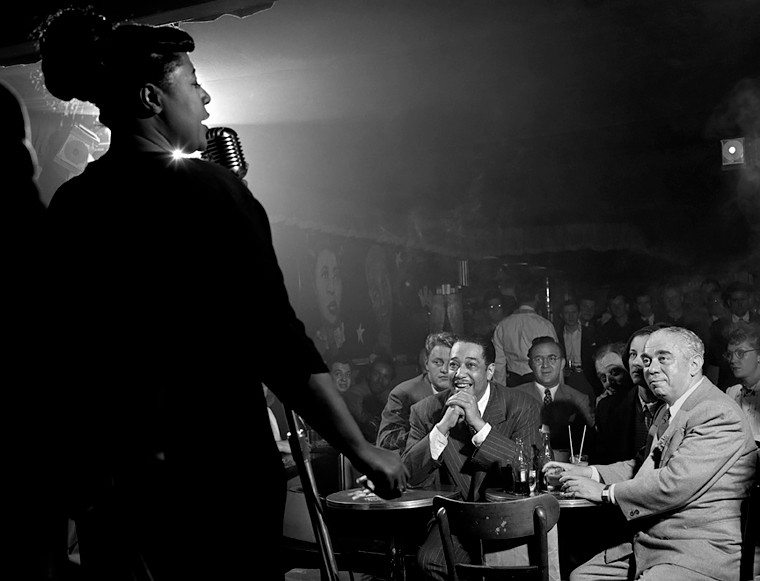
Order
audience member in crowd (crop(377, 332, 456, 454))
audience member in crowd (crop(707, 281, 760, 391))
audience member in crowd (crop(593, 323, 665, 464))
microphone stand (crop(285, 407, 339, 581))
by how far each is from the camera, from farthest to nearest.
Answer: audience member in crowd (crop(707, 281, 760, 391))
audience member in crowd (crop(377, 332, 456, 454))
audience member in crowd (crop(593, 323, 665, 464))
microphone stand (crop(285, 407, 339, 581))

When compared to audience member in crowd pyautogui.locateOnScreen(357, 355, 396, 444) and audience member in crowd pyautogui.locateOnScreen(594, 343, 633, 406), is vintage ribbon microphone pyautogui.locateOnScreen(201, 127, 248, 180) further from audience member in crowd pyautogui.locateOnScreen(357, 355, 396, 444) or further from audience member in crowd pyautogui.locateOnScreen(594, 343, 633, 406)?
audience member in crowd pyautogui.locateOnScreen(357, 355, 396, 444)

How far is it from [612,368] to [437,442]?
175 centimetres

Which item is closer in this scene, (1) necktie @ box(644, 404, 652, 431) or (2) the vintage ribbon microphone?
(2) the vintage ribbon microphone

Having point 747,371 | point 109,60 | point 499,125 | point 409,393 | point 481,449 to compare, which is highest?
point 499,125

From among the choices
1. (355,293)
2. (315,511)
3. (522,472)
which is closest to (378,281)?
(355,293)

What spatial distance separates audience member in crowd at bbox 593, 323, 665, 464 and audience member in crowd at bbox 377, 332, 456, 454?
45.3 inches

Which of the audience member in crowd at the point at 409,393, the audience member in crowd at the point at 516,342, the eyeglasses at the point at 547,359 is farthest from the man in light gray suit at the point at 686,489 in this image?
the audience member in crowd at the point at 516,342

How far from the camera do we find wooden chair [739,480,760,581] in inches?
122

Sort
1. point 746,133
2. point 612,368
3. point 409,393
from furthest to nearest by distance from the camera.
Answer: point 746,133 < point 409,393 < point 612,368

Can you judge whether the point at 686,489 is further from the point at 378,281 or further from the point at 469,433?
the point at 378,281

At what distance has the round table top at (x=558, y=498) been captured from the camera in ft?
11.8

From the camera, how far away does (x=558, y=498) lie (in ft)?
12.2

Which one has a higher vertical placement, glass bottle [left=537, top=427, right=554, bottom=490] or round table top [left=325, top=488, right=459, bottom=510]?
glass bottle [left=537, top=427, right=554, bottom=490]

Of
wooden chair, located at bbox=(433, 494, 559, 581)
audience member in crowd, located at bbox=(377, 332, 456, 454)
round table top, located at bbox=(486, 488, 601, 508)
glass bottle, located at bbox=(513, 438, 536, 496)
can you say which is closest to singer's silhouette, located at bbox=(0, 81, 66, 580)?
wooden chair, located at bbox=(433, 494, 559, 581)
